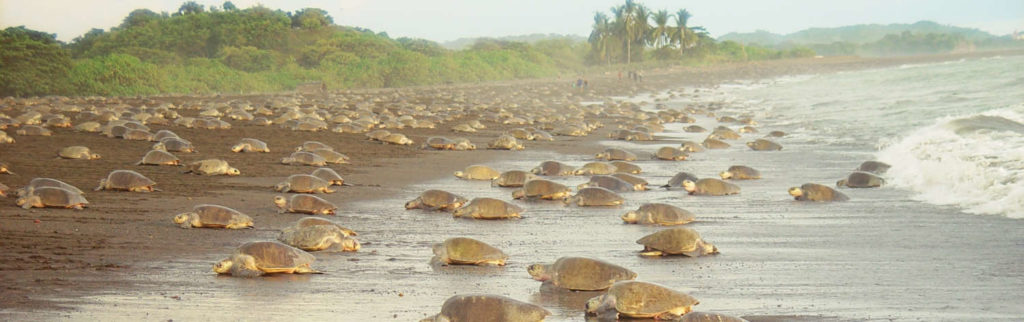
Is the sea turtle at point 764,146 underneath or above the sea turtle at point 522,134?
underneath

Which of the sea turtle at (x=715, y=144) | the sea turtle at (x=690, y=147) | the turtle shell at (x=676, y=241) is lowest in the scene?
the sea turtle at (x=715, y=144)

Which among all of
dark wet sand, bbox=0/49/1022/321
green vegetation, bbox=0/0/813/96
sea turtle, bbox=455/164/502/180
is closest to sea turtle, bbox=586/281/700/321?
dark wet sand, bbox=0/49/1022/321

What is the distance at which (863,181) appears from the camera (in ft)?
39.6

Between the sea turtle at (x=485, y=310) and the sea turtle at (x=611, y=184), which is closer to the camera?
the sea turtle at (x=485, y=310)

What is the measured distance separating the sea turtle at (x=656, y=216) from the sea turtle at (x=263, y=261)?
363 cm

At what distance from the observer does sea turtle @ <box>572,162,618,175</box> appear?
13875 mm

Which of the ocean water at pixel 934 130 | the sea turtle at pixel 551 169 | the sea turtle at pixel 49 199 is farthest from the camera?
the sea turtle at pixel 551 169

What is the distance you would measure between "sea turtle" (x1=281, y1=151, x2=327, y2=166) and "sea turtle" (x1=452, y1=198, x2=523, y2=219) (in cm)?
520

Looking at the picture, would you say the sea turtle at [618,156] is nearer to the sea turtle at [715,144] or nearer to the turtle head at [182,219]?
the sea turtle at [715,144]

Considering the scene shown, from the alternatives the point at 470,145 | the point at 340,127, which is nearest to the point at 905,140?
the point at 470,145

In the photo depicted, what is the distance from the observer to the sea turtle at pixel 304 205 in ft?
31.4

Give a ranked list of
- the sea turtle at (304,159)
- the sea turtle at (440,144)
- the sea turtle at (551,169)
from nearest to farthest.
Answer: the sea turtle at (551,169) → the sea turtle at (304,159) → the sea turtle at (440,144)

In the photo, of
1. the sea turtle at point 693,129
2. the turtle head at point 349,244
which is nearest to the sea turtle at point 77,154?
the turtle head at point 349,244

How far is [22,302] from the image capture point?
544cm
